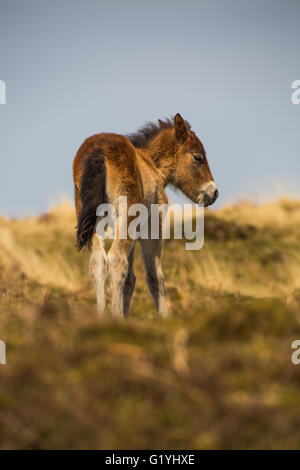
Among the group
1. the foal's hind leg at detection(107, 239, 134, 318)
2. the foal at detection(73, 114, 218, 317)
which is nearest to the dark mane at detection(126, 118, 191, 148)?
the foal at detection(73, 114, 218, 317)

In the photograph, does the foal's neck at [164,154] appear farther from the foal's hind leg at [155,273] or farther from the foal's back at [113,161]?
the foal's back at [113,161]

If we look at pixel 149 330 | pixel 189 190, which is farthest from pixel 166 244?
pixel 149 330

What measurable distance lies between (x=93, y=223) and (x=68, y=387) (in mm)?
3892

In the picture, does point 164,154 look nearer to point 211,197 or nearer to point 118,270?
point 211,197

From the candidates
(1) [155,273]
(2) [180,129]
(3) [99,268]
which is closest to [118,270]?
(3) [99,268]

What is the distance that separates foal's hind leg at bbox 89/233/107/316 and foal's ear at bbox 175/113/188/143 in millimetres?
3122

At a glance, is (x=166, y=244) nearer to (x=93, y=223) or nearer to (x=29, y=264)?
(x=29, y=264)

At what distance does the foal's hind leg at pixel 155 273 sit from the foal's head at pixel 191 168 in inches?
65.4

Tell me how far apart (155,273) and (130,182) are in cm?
185

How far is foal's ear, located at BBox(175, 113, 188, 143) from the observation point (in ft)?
32.9

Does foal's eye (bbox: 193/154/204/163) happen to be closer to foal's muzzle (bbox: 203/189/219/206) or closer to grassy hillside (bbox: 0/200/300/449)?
foal's muzzle (bbox: 203/189/219/206)

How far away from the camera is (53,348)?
179 inches

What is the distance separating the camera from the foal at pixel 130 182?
304 inches

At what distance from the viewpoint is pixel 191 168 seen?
10.3 m
